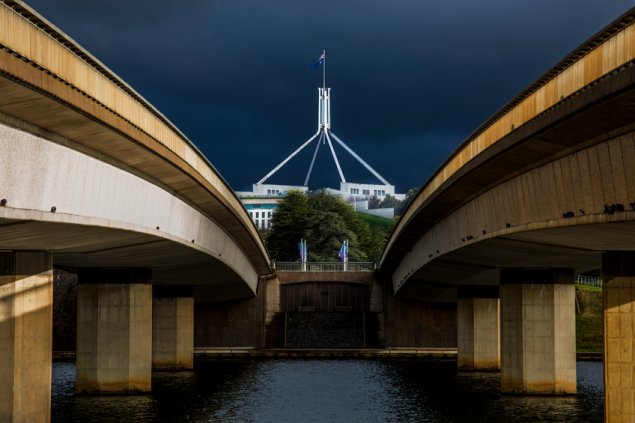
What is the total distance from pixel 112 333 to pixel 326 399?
1071 cm

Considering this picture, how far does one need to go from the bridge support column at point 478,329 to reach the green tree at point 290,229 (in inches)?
2861

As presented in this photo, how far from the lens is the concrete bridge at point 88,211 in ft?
69.8

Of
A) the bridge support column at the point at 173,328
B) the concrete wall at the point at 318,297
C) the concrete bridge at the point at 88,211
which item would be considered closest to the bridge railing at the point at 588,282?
the concrete wall at the point at 318,297

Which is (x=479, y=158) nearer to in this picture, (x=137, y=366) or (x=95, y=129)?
(x=95, y=129)

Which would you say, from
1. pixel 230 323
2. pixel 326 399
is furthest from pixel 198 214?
pixel 230 323

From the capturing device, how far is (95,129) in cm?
2506

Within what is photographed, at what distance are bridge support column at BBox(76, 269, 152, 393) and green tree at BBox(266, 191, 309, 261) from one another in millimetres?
91769

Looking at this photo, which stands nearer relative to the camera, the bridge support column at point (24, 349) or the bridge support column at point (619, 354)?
the bridge support column at point (24, 349)

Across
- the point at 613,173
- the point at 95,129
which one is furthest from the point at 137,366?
the point at 613,173

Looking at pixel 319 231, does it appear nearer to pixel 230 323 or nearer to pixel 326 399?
pixel 230 323

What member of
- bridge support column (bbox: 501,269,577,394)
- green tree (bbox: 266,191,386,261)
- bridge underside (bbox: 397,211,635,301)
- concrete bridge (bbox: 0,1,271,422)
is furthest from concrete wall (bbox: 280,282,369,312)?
bridge support column (bbox: 501,269,577,394)

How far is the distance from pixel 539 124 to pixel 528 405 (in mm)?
24416

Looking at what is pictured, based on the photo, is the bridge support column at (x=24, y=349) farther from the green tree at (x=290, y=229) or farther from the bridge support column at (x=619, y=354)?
the green tree at (x=290, y=229)

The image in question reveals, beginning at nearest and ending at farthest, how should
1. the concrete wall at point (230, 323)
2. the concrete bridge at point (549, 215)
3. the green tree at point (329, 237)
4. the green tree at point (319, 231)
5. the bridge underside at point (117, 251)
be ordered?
the concrete bridge at point (549, 215)
the bridge underside at point (117, 251)
the concrete wall at point (230, 323)
the green tree at point (329, 237)
the green tree at point (319, 231)
